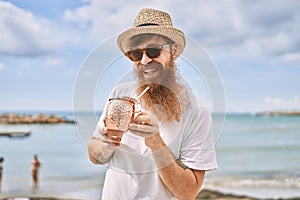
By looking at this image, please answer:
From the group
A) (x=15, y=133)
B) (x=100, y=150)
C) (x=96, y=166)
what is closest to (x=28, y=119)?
(x=15, y=133)

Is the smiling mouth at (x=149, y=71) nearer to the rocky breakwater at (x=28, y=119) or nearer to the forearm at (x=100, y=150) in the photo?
the forearm at (x=100, y=150)

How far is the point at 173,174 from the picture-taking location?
90cm

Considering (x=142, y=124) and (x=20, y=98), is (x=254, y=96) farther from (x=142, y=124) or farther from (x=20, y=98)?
(x=142, y=124)

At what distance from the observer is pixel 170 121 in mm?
890

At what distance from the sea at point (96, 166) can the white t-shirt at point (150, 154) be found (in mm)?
3734

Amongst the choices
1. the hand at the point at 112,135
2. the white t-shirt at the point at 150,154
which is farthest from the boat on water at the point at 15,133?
the hand at the point at 112,135

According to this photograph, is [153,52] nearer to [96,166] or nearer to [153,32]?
[153,32]

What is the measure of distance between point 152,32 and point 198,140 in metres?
0.23

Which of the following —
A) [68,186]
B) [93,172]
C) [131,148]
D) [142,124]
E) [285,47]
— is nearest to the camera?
[142,124]

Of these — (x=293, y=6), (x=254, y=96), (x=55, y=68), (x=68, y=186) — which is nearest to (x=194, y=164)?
(x=68, y=186)

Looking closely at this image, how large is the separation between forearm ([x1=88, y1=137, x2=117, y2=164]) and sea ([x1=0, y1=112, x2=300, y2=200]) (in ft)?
12.3

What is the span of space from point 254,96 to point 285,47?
914 mm

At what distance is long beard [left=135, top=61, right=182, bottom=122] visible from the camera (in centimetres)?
82

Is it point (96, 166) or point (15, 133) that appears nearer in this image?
point (96, 166)
